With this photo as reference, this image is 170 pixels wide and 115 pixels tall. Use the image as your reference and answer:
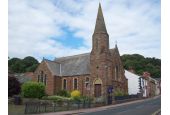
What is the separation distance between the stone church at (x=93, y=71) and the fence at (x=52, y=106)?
11.9 m

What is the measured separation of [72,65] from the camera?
51.8 m

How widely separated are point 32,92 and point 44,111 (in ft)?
51.9

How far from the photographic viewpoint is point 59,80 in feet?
166

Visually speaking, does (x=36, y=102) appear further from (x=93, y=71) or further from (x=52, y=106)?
(x=93, y=71)

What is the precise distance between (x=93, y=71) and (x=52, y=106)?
19.8 metres

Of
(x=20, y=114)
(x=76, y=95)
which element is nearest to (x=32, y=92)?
(x=76, y=95)

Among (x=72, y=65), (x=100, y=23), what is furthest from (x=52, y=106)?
(x=72, y=65)

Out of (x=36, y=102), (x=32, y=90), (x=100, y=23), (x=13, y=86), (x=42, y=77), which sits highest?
(x=100, y=23)

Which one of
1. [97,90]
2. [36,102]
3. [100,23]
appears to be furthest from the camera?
[100,23]

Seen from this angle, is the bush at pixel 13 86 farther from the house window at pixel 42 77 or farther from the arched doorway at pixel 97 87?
the house window at pixel 42 77

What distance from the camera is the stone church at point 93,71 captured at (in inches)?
1752

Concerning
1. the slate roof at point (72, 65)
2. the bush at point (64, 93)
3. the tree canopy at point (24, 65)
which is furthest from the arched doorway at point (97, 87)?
the tree canopy at point (24, 65)

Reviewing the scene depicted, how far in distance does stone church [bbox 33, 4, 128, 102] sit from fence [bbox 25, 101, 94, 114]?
11.9 m

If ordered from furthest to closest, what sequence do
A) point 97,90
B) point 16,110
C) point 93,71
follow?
point 93,71 → point 97,90 → point 16,110
